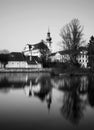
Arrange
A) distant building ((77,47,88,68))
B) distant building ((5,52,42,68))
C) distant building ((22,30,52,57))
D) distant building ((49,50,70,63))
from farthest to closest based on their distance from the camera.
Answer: distant building ((22,30,52,57)) < distant building ((5,52,42,68)) < distant building ((77,47,88,68)) < distant building ((49,50,70,63))

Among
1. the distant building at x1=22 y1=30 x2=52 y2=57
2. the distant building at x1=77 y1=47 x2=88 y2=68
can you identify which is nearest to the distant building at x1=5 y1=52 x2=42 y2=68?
the distant building at x1=22 y1=30 x2=52 y2=57

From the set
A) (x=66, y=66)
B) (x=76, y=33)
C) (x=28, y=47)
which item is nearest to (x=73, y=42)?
(x=76, y=33)

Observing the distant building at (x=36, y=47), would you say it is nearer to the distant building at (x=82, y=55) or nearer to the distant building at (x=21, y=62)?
the distant building at (x=21, y=62)

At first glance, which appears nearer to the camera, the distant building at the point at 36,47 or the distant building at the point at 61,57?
the distant building at the point at 61,57

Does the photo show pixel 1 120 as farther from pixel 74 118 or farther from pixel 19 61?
pixel 19 61

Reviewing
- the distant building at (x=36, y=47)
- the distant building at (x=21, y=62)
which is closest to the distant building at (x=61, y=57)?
the distant building at (x=36, y=47)

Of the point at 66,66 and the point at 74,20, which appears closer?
the point at 66,66

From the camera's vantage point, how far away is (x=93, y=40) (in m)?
58.4

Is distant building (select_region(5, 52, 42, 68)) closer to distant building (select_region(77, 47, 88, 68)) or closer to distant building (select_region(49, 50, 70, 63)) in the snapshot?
distant building (select_region(49, 50, 70, 63))

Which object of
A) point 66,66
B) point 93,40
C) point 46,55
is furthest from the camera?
point 46,55

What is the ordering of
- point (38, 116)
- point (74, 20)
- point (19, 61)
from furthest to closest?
1. point (19, 61)
2. point (74, 20)
3. point (38, 116)

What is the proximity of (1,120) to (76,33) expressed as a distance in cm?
3817

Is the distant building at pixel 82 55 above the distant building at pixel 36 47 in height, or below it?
below

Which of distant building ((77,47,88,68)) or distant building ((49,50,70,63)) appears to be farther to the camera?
distant building ((77,47,88,68))
